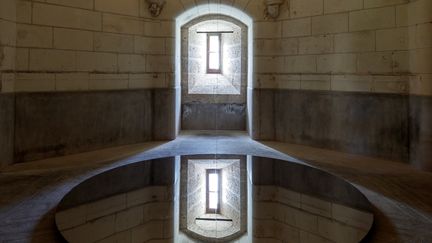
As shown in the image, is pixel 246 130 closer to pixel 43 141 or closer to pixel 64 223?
pixel 43 141

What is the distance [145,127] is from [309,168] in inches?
117

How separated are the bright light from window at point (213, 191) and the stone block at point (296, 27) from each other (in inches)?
119

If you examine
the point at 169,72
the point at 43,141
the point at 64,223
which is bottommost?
the point at 64,223

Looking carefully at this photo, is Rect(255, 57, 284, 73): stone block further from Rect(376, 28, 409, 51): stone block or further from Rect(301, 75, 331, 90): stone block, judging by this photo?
Rect(376, 28, 409, 51): stone block

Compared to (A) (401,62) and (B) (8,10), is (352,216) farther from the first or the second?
(B) (8,10)

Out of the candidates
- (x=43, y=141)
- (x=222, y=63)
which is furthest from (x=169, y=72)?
(x=43, y=141)

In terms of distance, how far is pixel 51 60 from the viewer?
4719 millimetres

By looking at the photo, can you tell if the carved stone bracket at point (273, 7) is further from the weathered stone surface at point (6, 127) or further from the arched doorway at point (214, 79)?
the weathered stone surface at point (6, 127)

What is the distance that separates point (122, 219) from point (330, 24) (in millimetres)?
4086

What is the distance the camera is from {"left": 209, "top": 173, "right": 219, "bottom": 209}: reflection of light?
9.24 feet

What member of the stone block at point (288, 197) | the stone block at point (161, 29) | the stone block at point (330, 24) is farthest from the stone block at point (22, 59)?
the stone block at point (330, 24)

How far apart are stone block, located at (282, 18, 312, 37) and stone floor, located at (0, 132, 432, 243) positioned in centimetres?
168

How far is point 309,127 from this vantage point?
5.65m

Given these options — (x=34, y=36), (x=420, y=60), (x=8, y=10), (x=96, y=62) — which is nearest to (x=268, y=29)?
(x=420, y=60)
